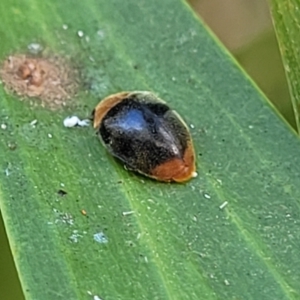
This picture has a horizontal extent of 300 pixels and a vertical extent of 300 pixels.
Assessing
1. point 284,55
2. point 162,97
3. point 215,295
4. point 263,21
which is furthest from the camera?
point 263,21

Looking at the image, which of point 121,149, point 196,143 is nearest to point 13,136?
point 121,149

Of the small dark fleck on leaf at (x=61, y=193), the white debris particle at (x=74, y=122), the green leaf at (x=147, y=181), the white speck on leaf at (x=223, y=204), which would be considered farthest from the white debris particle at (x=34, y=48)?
the white speck on leaf at (x=223, y=204)

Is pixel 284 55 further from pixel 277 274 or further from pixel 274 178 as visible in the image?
pixel 277 274

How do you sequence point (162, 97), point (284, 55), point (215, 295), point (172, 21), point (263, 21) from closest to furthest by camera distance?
point (215, 295)
point (284, 55)
point (162, 97)
point (172, 21)
point (263, 21)

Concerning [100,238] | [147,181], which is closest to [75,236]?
[100,238]

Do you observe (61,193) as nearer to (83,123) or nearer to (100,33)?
(83,123)

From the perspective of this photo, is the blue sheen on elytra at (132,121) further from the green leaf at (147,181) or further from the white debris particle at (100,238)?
the white debris particle at (100,238)

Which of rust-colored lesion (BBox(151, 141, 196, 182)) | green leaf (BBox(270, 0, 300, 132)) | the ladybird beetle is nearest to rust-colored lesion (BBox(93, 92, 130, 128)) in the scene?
the ladybird beetle

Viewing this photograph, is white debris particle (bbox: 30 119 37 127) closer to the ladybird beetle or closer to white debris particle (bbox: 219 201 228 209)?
the ladybird beetle
